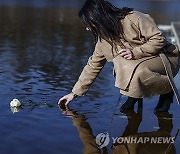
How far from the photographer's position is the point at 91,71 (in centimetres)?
565

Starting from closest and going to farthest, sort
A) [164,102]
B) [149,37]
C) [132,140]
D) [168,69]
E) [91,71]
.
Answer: [132,140]
[149,37]
[168,69]
[91,71]
[164,102]

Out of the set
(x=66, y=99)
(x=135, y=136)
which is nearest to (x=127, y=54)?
(x=135, y=136)

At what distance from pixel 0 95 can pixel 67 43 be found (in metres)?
6.98

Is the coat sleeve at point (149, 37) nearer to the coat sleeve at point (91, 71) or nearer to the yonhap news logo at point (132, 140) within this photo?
the coat sleeve at point (91, 71)

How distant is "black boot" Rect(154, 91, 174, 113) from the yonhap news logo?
85 centimetres

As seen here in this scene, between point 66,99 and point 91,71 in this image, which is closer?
point 91,71

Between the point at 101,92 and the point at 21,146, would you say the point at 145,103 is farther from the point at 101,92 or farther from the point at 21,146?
the point at 21,146

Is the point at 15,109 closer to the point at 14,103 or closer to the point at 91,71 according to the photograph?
the point at 14,103

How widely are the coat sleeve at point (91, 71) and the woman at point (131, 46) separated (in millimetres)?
141

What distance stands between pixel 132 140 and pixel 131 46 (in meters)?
1.07

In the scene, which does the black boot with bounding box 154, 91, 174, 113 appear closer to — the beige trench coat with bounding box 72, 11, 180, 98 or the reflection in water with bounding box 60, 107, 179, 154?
the reflection in water with bounding box 60, 107, 179, 154

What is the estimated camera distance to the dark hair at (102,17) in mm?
4961

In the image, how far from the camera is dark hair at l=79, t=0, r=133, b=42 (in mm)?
4961

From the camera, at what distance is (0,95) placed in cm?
663
